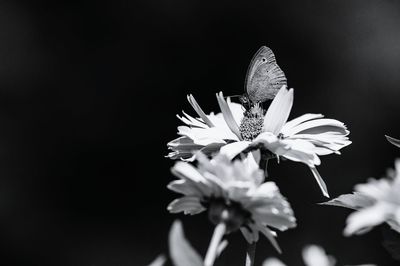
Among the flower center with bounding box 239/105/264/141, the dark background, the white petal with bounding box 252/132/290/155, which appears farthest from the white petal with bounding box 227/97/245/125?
the dark background

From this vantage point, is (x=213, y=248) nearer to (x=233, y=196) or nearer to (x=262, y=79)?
(x=233, y=196)

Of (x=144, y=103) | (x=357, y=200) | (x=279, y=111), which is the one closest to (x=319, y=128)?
(x=279, y=111)

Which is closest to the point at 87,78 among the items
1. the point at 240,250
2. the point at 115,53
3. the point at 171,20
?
the point at 115,53

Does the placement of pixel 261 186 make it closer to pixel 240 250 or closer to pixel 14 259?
pixel 240 250

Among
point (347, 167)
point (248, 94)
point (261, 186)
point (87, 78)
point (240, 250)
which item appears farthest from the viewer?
point (87, 78)

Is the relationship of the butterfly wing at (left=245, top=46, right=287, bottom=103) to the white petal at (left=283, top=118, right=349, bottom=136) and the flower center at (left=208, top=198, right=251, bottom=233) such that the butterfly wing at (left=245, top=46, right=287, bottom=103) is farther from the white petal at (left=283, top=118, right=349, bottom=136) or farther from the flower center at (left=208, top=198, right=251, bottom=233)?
the flower center at (left=208, top=198, right=251, bottom=233)

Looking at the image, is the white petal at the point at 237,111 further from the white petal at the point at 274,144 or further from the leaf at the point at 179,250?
the leaf at the point at 179,250
